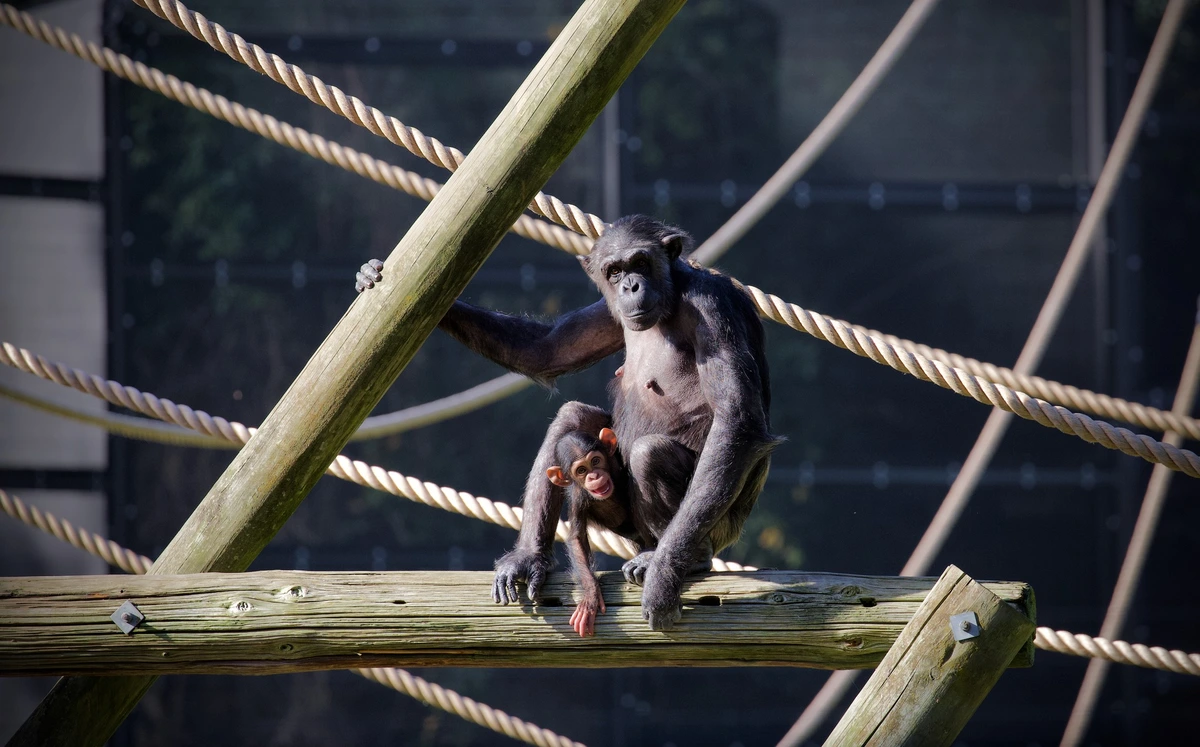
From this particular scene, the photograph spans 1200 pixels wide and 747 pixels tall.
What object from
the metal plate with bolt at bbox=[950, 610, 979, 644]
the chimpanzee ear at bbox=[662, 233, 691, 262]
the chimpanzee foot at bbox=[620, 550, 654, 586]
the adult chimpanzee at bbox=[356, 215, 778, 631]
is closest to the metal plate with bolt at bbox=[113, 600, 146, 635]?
the adult chimpanzee at bbox=[356, 215, 778, 631]

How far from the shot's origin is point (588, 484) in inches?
138

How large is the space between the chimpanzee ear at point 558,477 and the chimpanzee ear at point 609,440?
0.23 metres

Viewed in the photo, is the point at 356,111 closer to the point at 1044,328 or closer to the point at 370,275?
the point at 370,275

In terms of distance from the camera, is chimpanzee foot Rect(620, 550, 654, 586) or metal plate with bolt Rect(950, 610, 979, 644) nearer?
metal plate with bolt Rect(950, 610, 979, 644)

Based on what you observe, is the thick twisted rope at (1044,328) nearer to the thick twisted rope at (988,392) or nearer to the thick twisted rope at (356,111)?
the thick twisted rope at (988,392)

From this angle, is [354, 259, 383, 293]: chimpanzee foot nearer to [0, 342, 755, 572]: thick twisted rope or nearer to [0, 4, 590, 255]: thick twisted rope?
[0, 342, 755, 572]: thick twisted rope

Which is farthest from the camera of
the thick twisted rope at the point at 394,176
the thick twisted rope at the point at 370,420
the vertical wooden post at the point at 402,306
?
the thick twisted rope at the point at 370,420

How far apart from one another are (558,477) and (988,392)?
5.12 feet

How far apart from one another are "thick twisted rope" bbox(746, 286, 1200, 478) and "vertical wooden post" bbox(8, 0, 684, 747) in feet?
3.50

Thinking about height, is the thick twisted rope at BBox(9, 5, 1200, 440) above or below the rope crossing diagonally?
above

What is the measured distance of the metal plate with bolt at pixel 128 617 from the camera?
2.97m

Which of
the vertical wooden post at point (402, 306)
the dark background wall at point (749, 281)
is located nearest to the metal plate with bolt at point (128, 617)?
the vertical wooden post at point (402, 306)

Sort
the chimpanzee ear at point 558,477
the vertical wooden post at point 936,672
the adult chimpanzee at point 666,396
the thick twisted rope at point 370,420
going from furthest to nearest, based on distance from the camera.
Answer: the thick twisted rope at point 370,420
the chimpanzee ear at point 558,477
the adult chimpanzee at point 666,396
the vertical wooden post at point 936,672

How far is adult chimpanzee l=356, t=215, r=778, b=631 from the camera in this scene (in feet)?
10.9
